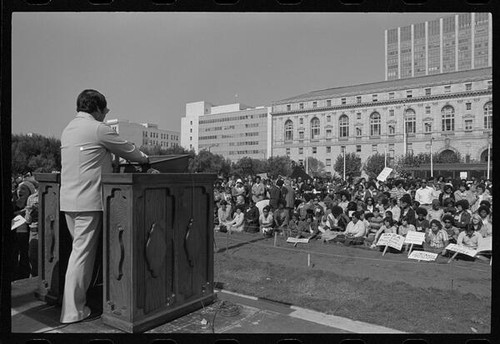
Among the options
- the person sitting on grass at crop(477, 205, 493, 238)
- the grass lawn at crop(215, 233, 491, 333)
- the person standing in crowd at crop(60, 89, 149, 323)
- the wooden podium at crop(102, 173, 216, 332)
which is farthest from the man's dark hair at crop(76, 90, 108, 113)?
the person sitting on grass at crop(477, 205, 493, 238)

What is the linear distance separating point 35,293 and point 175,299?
164 centimetres

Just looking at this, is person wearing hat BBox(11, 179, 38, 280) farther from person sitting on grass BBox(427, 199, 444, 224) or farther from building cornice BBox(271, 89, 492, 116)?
building cornice BBox(271, 89, 492, 116)

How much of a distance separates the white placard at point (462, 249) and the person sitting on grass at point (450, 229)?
Result: 51cm

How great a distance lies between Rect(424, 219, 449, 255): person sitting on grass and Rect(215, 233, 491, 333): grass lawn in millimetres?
845

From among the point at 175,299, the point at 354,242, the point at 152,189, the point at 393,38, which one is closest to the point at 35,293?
the point at 175,299

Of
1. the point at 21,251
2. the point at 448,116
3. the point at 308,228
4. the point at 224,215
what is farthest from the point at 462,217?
the point at 448,116

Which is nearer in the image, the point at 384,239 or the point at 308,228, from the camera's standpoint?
the point at 384,239

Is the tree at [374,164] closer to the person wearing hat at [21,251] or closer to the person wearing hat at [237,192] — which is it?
the person wearing hat at [237,192]

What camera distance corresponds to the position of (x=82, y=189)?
3289 millimetres

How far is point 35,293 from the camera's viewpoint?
3988mm

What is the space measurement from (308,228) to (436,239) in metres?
3.54

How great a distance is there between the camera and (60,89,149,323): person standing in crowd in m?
3.29

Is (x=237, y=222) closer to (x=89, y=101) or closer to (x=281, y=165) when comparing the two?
(x=89, y=101)
